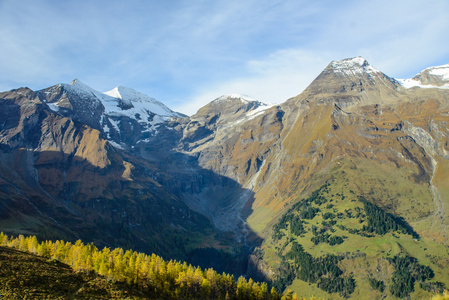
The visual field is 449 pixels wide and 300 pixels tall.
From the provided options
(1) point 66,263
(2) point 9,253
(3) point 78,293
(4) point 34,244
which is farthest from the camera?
(4) point 34,244

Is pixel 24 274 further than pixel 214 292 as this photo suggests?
No

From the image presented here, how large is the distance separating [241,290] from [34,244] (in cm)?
8275

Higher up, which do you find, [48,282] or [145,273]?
[48,282]

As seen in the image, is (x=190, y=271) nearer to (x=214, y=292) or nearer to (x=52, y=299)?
(x=214, y=292)

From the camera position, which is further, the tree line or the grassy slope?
the tree line

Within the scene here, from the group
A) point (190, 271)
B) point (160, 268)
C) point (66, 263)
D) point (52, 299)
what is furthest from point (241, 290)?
point (52, 299)

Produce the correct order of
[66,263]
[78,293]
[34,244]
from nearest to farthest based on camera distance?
1. [78,293]
2. [66,263]
3. [34,244]

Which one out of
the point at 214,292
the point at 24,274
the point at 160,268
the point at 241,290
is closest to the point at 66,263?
the point at 24,274

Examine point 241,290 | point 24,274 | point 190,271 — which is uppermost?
point 24,274

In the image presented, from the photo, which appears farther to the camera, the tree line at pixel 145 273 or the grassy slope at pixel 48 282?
the tree line at pixel 145 273

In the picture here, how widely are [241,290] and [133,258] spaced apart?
155ft

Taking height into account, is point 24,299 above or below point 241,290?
above

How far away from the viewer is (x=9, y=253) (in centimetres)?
10444

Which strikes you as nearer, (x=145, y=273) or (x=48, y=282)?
(x=48, y=282)
